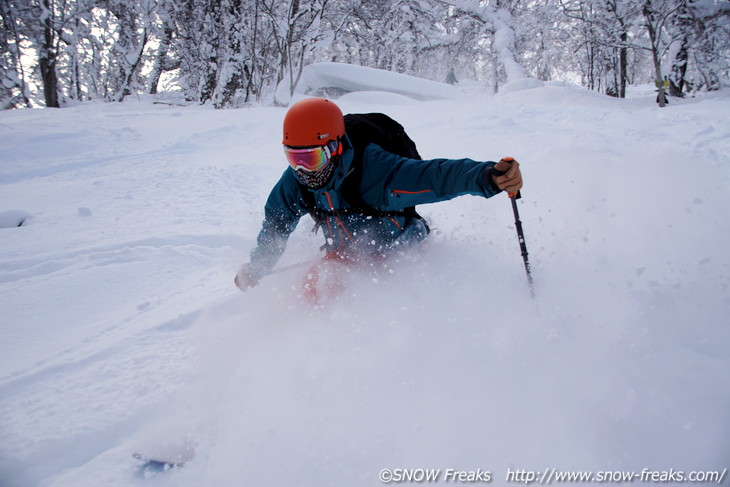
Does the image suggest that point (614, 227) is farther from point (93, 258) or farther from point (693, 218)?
point (93, 258)

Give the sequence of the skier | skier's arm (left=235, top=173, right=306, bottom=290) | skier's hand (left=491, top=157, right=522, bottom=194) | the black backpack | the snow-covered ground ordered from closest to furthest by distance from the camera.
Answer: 1. the snow-covered ground
2. skier's hand (left=491, top=157, right=522, bottom=194)
3. the skier
4. the black backpack
5. skier's arm (left=235, top=173, right=306, bottom=290)

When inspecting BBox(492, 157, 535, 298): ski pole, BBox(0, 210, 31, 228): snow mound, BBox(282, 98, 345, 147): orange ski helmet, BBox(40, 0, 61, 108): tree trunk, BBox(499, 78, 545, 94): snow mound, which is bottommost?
BBox(0, 210, 31, 228): snow mound

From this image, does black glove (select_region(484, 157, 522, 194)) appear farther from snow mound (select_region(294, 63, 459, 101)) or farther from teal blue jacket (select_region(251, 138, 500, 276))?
snow mound (select_region(294, 63, 459, 101))

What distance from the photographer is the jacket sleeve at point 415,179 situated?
7.66 ft

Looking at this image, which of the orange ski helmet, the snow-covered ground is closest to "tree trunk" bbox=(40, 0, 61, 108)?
the snow-covered ground

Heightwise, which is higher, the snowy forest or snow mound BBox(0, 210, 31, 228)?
the snowy forest

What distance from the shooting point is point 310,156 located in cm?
253

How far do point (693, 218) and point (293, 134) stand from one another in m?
3.14

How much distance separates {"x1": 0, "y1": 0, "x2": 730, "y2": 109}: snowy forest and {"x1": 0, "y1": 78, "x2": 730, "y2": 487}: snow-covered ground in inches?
371

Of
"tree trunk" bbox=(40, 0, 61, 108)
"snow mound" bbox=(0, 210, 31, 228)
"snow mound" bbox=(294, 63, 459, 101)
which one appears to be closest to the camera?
"snow mound" bbox=(0, 210, 31, 228)

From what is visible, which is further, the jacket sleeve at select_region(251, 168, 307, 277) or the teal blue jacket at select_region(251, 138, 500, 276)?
the jacket sleeve at select_region(251, 168, 307, 277)

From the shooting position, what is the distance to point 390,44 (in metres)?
22.5

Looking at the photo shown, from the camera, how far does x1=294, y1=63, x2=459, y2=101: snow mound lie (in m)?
11.7

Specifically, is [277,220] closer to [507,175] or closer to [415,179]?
[415,179]
